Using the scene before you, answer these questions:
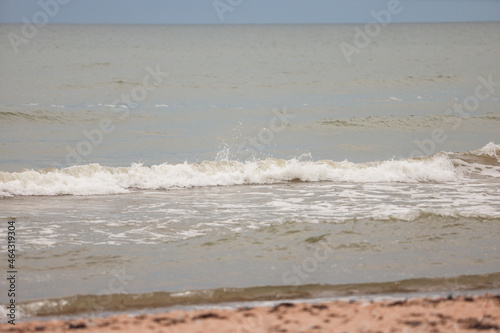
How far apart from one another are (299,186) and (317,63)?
30743mm

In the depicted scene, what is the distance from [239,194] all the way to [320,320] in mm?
6659

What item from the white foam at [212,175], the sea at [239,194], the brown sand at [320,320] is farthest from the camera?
the white foam at [212,175]

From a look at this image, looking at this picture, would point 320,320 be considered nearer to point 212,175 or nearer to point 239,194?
point 239,194

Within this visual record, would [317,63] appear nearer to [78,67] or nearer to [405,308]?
[78,67]

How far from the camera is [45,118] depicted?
70.6 feet

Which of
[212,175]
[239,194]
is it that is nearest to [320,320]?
[239,194]

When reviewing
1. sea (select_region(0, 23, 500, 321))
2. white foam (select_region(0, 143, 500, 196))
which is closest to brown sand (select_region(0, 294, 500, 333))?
sea (select_region(0, 23, 500, 321))

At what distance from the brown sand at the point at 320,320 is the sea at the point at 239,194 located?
18.2 inches

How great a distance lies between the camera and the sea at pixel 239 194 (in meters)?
7.41

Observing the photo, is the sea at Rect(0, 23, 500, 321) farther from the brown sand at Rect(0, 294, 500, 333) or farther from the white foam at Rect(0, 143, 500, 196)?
the brown sand at Rect(0, 294, 500, 333)

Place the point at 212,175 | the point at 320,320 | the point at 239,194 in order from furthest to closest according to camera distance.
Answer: the point at 212,175, the point at 239,194, the point at 320,320

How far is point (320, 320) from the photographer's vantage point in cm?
604

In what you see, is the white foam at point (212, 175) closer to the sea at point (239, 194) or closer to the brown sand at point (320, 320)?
the sea at point (239, 194)

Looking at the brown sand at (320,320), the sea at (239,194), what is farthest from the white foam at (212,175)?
the brown sand at (320,320)
